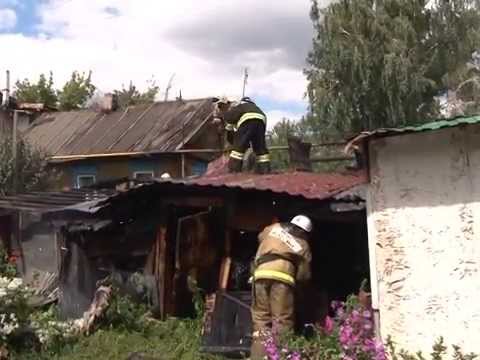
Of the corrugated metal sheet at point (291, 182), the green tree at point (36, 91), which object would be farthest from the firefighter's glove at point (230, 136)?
the green tree at point (36, 91)

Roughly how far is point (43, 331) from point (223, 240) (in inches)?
92.8

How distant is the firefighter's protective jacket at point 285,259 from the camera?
716 centimetres

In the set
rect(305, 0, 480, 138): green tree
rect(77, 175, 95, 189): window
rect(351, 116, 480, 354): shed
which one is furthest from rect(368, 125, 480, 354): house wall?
rect(77, 175, 95, 189): window

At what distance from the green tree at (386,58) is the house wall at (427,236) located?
1840 cm

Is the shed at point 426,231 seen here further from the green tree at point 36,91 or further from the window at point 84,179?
the green tree at point 36,91

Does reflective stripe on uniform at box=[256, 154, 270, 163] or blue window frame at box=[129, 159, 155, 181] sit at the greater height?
blue window frame at box=[129, 159, 155, 181]

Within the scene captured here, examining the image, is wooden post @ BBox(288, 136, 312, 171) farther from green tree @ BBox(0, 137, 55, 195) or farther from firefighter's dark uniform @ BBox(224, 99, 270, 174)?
green tree @ BBox(0, 137, 55, 195)

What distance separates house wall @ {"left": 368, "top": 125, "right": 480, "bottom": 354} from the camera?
572cm

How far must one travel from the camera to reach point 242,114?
980 centimetres

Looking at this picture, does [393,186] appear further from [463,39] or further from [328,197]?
[463,39]

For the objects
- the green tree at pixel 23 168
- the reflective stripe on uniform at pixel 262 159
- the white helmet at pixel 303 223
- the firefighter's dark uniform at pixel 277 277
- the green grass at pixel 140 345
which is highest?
the green tree at pixel 23 168

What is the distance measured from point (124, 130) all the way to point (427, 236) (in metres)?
19.8

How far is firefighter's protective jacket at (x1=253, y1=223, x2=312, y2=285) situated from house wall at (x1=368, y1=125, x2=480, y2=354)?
107 centimetres

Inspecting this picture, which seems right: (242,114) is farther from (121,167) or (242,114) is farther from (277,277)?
(121,167)
